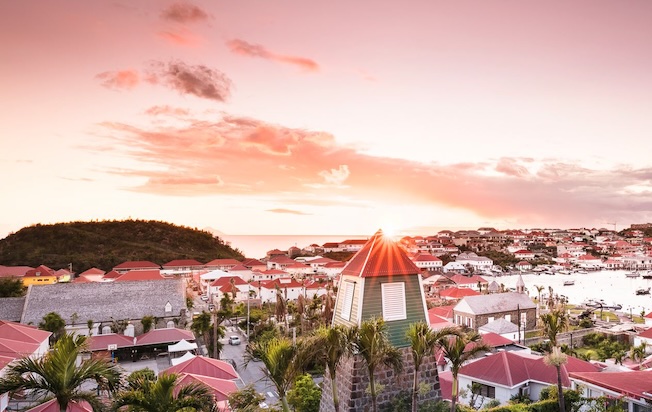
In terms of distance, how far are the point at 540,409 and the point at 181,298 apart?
28608mm

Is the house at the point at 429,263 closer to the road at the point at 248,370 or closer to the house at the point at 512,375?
the road at the point at 248,370

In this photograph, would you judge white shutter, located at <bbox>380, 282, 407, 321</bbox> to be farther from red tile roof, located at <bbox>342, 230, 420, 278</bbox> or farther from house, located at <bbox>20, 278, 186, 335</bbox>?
house, located at <bbox>20, 278, 186, 335</bbox>

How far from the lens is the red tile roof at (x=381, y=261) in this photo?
1326cm

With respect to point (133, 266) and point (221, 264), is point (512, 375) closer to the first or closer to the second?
point (133, 266)

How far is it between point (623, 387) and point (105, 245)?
111 meters

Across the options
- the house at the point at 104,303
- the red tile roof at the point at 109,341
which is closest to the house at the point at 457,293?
the house at the point at 104,303

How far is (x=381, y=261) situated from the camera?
13.5 meters

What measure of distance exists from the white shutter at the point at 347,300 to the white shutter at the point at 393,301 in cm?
100

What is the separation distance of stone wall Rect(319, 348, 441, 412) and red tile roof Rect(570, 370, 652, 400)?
5.71m

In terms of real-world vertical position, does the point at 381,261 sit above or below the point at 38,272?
above

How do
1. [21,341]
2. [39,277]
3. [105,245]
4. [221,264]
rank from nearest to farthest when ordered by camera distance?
[21,341] → [39,277] → [221,264] → [105,245]

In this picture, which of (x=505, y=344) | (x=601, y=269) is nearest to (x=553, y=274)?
(x=601, y=269)

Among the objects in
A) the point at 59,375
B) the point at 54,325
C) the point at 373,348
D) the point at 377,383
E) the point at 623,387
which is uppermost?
the point at 59,375

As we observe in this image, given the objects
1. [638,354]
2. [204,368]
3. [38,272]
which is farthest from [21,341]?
[38,272]
